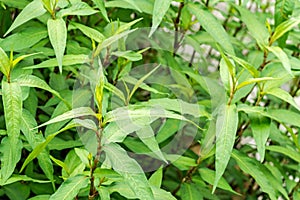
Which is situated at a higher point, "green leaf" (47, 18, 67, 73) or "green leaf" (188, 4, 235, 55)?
"green leaf" (47, 18, 67, 73)

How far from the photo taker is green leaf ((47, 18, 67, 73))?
0.88m

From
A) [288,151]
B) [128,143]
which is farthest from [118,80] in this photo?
[288,151]

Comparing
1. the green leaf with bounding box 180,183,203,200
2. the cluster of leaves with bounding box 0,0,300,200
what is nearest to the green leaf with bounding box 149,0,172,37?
the cluster of leaves with bounding box 0,0,300,200

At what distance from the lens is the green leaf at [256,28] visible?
1.12 metres

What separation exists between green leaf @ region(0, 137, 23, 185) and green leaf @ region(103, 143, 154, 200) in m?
0.15

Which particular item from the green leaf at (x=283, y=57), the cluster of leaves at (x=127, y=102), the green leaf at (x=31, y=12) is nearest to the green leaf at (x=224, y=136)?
the cluster of leaves at (x=127, y=102)

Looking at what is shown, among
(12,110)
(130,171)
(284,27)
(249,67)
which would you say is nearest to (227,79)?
(249,67)

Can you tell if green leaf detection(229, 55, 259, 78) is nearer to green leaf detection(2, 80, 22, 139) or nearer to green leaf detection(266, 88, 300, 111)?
green leaf detection(266, 88, 300, 111)

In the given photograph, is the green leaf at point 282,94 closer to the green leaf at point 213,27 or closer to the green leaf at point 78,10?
the green leaf at point 213,27

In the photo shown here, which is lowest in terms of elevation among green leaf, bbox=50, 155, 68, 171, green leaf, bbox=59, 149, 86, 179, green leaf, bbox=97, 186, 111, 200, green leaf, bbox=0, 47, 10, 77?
green leaf, bbox=59, 149, 86, 179

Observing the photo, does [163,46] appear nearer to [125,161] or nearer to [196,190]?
[196,190]

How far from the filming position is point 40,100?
4.22ft

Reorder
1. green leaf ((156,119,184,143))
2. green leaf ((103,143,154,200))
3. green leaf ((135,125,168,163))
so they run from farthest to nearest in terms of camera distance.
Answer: green leaf ((156,119,184,143)) < green leaf ((135,125,168,163)) < green leaf ((103,143,154,200))

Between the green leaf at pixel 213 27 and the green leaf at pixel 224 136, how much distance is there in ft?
0.54
